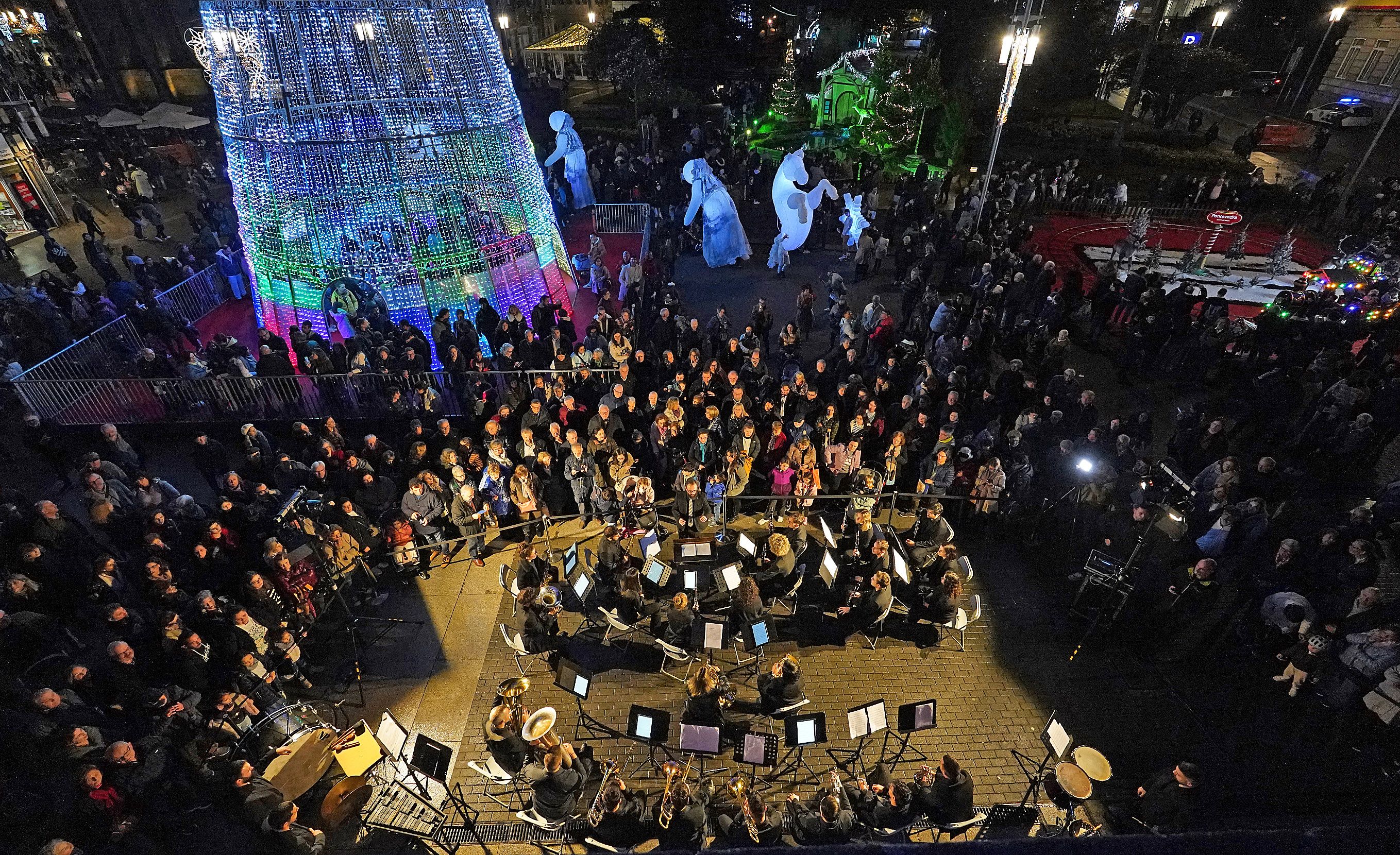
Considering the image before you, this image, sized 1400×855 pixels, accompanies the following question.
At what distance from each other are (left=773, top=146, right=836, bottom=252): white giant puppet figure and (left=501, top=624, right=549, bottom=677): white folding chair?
14629 millimetres

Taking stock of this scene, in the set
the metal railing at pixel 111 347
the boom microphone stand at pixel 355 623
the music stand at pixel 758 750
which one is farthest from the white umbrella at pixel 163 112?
the music stand at pixel 758 750

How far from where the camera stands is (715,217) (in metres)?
18.2

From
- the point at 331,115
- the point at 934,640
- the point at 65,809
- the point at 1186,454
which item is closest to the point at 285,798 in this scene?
the point at 65,809

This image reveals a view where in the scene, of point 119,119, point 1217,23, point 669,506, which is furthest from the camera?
point 1217,23

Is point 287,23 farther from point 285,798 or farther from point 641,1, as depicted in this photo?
point 641,1

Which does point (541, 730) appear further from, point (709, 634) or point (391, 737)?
point (709, 634)

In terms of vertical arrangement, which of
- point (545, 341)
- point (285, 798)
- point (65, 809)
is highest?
point (545, 341)

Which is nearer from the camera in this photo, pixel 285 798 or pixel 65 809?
pixel 285 798

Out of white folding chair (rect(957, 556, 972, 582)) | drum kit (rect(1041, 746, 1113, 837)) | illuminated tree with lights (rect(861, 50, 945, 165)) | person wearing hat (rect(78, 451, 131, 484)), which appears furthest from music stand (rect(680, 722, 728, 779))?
illuminated tree with lights (rect(861, 50, 945, 165))

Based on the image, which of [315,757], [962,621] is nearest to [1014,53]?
[962,621]

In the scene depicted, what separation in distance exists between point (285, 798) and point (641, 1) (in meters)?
52.0

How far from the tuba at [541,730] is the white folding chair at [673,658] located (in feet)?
6.09

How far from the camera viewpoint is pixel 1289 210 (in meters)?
21.8

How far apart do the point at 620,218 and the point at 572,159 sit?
287 cm
